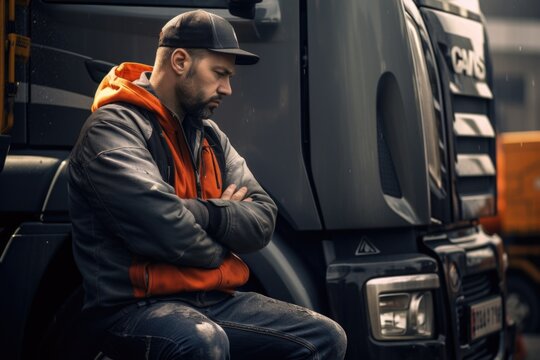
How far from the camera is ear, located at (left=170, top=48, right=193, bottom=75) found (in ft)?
10.8

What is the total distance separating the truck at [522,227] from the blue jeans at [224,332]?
23.5ft

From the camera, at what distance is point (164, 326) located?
3037mm

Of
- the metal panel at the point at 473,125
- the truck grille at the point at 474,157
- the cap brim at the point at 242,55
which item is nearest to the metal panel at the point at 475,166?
the truck grille at the point at 474,157

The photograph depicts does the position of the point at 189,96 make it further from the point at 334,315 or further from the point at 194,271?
the point at 334,315

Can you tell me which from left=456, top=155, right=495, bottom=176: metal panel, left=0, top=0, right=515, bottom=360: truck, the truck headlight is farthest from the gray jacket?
left=456, top=155, right=495, bottom=176: metal panel

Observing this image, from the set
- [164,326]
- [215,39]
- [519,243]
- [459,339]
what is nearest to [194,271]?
[164,326]

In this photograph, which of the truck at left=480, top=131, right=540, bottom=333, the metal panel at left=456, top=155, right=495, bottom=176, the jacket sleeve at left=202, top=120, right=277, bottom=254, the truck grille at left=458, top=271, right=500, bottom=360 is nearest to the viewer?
the jacket sleeve at left=202, top=120, right=277, bottom=254

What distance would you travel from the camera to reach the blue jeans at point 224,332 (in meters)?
3.00

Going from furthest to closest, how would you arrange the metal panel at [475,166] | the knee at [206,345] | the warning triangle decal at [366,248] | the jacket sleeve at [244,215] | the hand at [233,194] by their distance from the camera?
1. the metal panel at [475,166]
2. the warning triangle decal at [366,248]
3. the hand at [233,194]
4. the jacket sleeve at [244,215]
5. the knee at [206,345]

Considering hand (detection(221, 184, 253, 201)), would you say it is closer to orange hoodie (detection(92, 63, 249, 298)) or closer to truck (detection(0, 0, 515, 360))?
orange hoodie (detection(92, 63, 249, 298))

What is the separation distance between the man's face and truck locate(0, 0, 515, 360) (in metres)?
0.50

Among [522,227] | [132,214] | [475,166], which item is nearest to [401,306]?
[475,166]

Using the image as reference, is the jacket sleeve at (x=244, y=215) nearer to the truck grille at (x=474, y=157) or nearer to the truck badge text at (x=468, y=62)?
the truck grille at (x=474, y=157)

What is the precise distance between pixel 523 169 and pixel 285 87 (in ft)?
23.3
